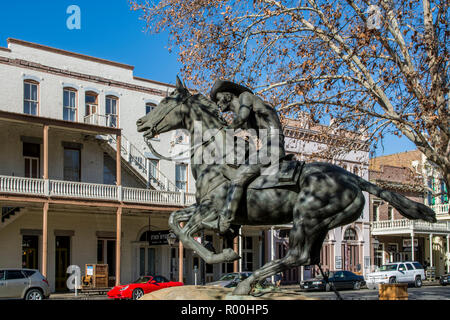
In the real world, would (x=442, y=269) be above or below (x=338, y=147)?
below

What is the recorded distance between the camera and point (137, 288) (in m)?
25.1

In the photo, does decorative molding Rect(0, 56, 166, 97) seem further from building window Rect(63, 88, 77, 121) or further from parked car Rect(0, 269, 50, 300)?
parked car Rect(0, 269, 50, 300)

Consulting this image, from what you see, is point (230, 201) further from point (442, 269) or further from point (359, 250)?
point (442, 269)

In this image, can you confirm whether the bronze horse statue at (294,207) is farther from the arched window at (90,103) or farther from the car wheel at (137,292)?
the arched window at (90,103)

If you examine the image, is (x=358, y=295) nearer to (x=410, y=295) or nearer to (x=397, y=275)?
(x=410, y=295)

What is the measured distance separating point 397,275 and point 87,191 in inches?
722

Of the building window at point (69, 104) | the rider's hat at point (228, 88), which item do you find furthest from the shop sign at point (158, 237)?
the rider's hat at point (228, 88)

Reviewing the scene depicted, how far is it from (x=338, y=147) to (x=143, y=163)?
18486 mm

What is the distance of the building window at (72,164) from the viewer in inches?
1217

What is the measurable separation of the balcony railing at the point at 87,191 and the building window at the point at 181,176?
3220mm

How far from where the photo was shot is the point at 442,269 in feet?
158

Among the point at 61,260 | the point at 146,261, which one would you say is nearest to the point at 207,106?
the point at 61,260
